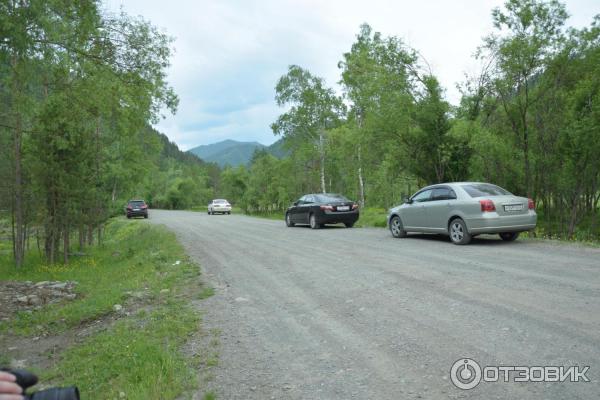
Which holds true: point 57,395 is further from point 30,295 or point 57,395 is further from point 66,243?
point 66,243

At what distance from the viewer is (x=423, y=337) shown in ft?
14.4

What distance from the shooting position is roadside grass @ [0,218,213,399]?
3930 mm

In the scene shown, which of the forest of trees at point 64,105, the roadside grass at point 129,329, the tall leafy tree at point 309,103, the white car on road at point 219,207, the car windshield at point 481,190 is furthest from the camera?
the white car on road at point 219,207

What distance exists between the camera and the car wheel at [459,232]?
445 inches

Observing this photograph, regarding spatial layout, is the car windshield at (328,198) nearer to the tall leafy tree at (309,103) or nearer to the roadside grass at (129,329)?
the roadside grass at (129,329)

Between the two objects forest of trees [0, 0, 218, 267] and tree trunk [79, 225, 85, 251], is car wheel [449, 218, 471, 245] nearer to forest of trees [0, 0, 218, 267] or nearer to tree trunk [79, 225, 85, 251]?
forest of trees [0, 0, 218, 267]

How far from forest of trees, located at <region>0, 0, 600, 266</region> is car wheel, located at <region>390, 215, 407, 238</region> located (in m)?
4.21

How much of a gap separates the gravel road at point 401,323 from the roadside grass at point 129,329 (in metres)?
0.44

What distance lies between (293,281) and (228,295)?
4.12ft

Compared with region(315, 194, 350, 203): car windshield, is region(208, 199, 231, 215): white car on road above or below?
below

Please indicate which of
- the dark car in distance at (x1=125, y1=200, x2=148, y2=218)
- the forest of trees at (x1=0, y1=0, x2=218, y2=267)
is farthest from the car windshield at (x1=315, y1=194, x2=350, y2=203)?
the dark car in distance at (x1=125, y1=200, x2=148, y2=218)

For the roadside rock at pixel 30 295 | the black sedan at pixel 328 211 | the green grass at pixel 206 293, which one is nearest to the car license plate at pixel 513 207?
the green grass at pixel 206 293

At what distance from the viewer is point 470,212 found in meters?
11.2

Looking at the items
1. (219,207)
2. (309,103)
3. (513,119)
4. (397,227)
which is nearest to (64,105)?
(397,227)
